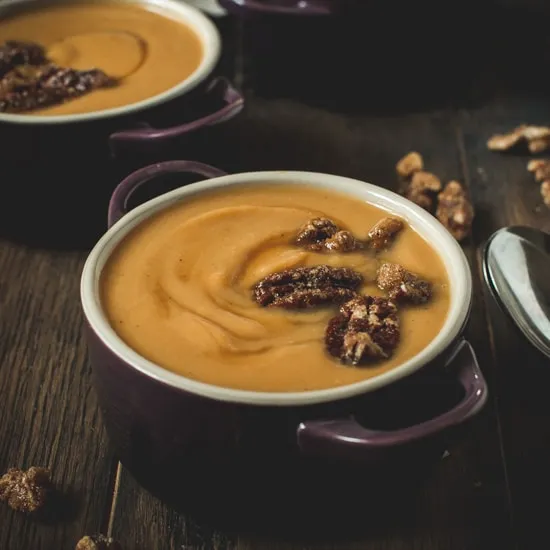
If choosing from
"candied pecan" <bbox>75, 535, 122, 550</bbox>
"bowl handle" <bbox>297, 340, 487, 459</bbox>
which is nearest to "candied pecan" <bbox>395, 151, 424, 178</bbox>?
"bowl handle" <bbox>297, 340, 487, 459</bbox>

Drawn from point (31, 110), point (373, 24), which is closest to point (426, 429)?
point (31, 110)

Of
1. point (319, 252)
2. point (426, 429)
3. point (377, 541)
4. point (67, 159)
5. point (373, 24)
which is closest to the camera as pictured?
point (426, 429)

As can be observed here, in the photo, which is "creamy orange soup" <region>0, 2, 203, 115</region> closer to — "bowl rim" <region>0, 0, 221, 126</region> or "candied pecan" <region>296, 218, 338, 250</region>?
"bowl rim" <region>0, 0, 221, 126</region>

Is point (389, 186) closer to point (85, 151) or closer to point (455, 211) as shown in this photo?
point (455, 211)

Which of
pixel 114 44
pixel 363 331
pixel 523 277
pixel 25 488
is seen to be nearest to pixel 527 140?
pixel 523 277

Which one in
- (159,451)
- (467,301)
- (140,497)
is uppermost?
(467,301)

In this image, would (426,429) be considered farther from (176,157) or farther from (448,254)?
(176,157)

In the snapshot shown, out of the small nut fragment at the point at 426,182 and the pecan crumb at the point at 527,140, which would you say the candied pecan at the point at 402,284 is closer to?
the small nut fragment at the point at 426,182
